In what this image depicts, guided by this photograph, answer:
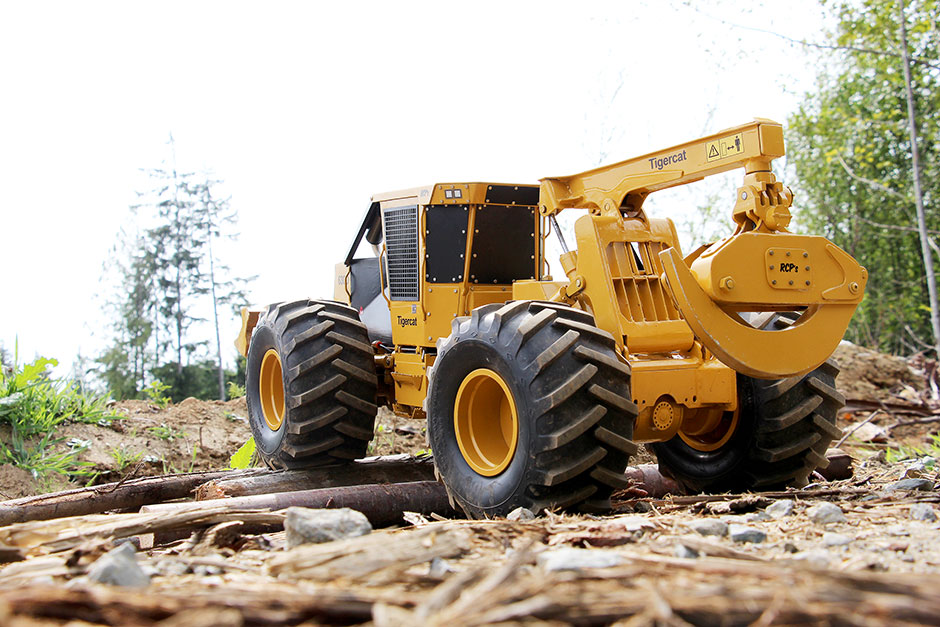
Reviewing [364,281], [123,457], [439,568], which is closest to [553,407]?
[439,568]

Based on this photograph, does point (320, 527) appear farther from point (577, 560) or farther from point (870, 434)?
point (870, 434)

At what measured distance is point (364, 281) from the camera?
23.7 feet

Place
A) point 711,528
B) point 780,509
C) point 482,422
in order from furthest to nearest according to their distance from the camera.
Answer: point 482,422, point 780,509, point 711,528

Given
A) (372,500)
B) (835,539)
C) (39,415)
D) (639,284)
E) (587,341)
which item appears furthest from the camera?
(39,415)

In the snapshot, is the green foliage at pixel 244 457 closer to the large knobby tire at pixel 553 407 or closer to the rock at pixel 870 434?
the large knobby tire at pixel 553 407

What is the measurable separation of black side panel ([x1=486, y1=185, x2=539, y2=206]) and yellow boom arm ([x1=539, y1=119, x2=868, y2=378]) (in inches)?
42.8

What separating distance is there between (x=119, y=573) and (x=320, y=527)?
0.68 m

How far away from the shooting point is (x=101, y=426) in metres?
8.75

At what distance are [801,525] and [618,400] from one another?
3.27ft

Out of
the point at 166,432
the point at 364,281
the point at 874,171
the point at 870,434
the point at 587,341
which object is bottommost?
the point at 870,434

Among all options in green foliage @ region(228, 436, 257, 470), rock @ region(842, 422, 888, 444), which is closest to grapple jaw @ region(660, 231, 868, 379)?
green foliage @ region(228, 436, 257, 470)

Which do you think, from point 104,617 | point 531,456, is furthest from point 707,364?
point 104,617

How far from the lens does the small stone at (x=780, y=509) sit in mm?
3746

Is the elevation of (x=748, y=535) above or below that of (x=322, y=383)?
below
